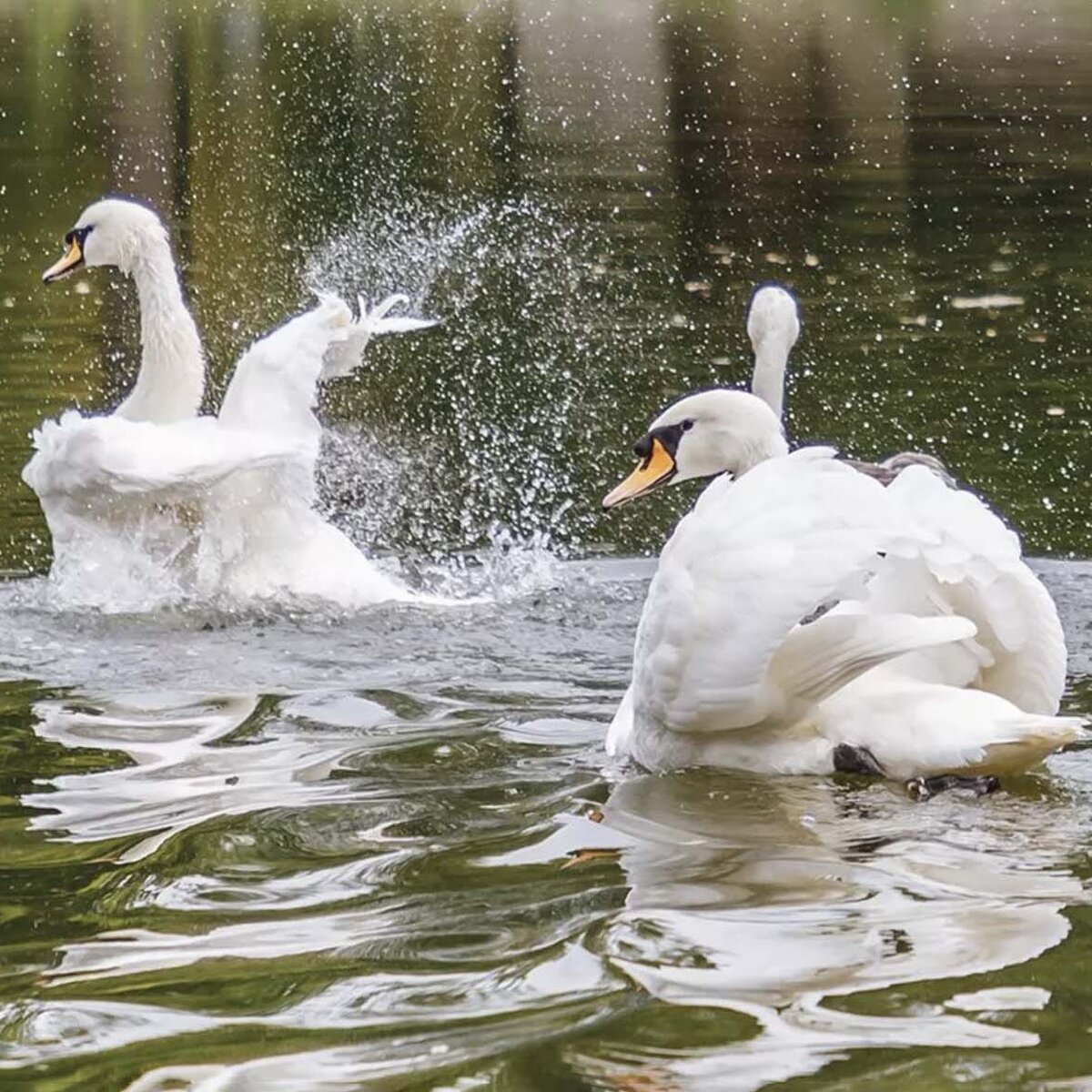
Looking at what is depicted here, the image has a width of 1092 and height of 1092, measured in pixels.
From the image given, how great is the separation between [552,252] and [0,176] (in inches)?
339

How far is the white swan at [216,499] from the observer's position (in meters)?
8.25

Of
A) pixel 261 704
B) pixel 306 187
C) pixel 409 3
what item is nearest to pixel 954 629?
pixel 261 704

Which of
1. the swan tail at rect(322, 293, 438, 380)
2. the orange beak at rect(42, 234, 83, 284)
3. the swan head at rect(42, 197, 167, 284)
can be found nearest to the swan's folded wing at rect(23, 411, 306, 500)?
the swan tail at rect(322, 293, 438, 380)

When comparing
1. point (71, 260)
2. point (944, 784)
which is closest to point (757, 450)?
point (944, 784)

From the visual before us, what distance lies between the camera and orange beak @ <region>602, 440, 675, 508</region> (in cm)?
756

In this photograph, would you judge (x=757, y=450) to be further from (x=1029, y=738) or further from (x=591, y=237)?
(x=591, y=237)

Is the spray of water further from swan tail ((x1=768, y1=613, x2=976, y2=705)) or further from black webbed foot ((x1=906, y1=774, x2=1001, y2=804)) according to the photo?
black webbed foot ((x1=906, y1=774, x2=1001, y2=804))

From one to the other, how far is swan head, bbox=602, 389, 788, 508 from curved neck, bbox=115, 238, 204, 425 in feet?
8.43

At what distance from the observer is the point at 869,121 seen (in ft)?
98.2

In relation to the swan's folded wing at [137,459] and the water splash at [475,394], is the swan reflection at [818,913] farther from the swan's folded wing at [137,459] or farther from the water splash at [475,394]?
the water splash at [475,394]

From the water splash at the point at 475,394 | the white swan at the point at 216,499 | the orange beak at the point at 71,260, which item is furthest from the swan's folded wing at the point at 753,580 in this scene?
the orange beak at the point at 71,260

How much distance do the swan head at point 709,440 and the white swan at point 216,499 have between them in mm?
1268

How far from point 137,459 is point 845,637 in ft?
11.4

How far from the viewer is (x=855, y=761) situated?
566cm
